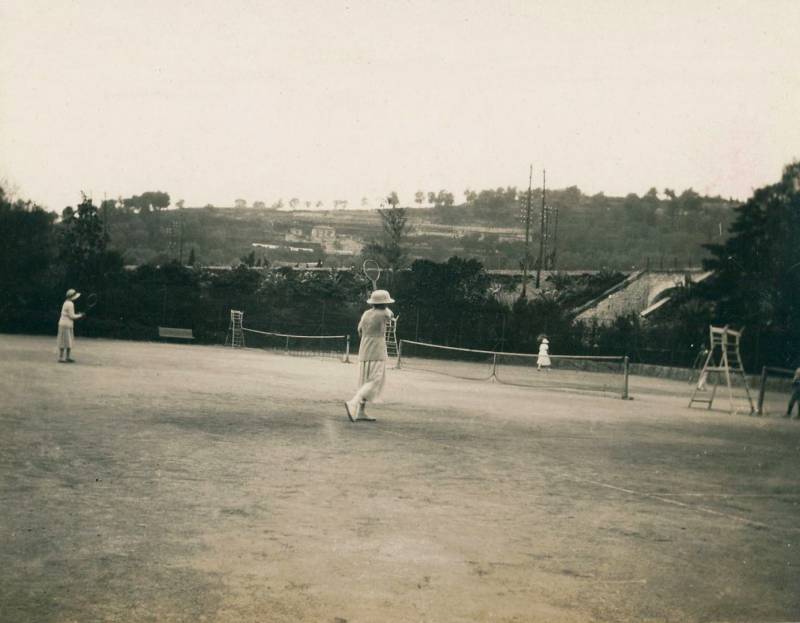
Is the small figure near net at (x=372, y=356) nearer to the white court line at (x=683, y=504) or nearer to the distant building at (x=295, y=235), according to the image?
the white court line at (x=683, y=504)

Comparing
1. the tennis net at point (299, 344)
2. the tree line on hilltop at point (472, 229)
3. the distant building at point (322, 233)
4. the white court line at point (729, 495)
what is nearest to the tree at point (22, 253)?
the tennis net at point (299, 344)

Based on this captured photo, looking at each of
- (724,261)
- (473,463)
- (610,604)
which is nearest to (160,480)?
(473,463)

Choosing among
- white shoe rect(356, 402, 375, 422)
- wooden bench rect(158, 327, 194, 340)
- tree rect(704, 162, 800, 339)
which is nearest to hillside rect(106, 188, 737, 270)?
wooden bench rect(158, 327, 194, 340)

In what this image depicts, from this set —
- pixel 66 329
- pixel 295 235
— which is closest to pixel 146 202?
pixel 295 235

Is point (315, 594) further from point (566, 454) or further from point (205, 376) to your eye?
point (205, 376)

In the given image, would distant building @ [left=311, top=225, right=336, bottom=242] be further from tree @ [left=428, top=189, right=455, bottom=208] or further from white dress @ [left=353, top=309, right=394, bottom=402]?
white dress @ [left=353, top=309, right=394, bottom=402]

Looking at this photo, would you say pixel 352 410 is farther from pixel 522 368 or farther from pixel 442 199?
pixel 442 199

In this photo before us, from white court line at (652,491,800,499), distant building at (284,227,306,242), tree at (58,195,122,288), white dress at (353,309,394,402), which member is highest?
distant building at (284,227,306,242)
